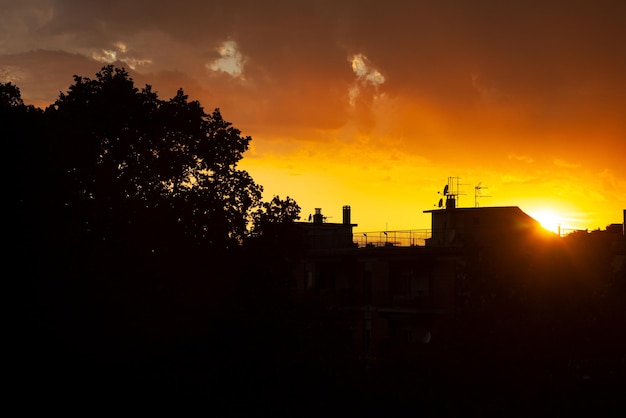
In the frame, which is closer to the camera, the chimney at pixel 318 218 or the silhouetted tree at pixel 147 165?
the silhouetted tree at pixel 147 165

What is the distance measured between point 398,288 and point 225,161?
16.6 metres

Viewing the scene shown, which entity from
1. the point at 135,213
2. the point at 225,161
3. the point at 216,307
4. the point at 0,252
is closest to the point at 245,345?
the point at 216,307

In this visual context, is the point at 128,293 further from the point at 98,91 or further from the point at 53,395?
the point at 98,91

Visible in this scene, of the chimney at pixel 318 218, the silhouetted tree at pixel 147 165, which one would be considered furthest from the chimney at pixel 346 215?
the silhouetted tree at pixel 147 165

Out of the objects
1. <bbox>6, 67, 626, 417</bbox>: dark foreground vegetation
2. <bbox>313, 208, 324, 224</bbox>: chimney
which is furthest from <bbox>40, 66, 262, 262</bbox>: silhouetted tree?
<bbox>313, 208, 324, 224</bbox>: chimney

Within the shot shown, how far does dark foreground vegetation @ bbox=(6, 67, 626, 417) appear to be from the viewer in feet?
80.0

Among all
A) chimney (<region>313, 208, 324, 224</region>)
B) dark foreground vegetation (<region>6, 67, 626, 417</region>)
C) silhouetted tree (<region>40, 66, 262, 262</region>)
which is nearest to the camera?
dark foreground vegetation (<region>6, 67, 626, 417</region>)

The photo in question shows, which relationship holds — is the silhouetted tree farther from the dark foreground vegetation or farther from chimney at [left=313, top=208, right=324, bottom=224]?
chimney at [left=313, top=208, right=324, bottom=224]

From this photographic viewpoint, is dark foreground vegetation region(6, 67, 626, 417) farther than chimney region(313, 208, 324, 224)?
No

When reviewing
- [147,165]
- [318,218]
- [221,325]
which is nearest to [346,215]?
[318,218]

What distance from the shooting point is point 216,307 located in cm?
2672

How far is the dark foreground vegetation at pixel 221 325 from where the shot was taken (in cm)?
2438

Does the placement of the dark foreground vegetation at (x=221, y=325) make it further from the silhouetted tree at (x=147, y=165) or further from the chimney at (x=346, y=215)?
the chimney at (x=346, y=215)

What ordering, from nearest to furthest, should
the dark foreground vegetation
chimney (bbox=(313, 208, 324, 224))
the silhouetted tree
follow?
1. the dark foreground vegetation
2. the silhouetted tree
3. chimney (bbox=(313, 208, 324, 224))
